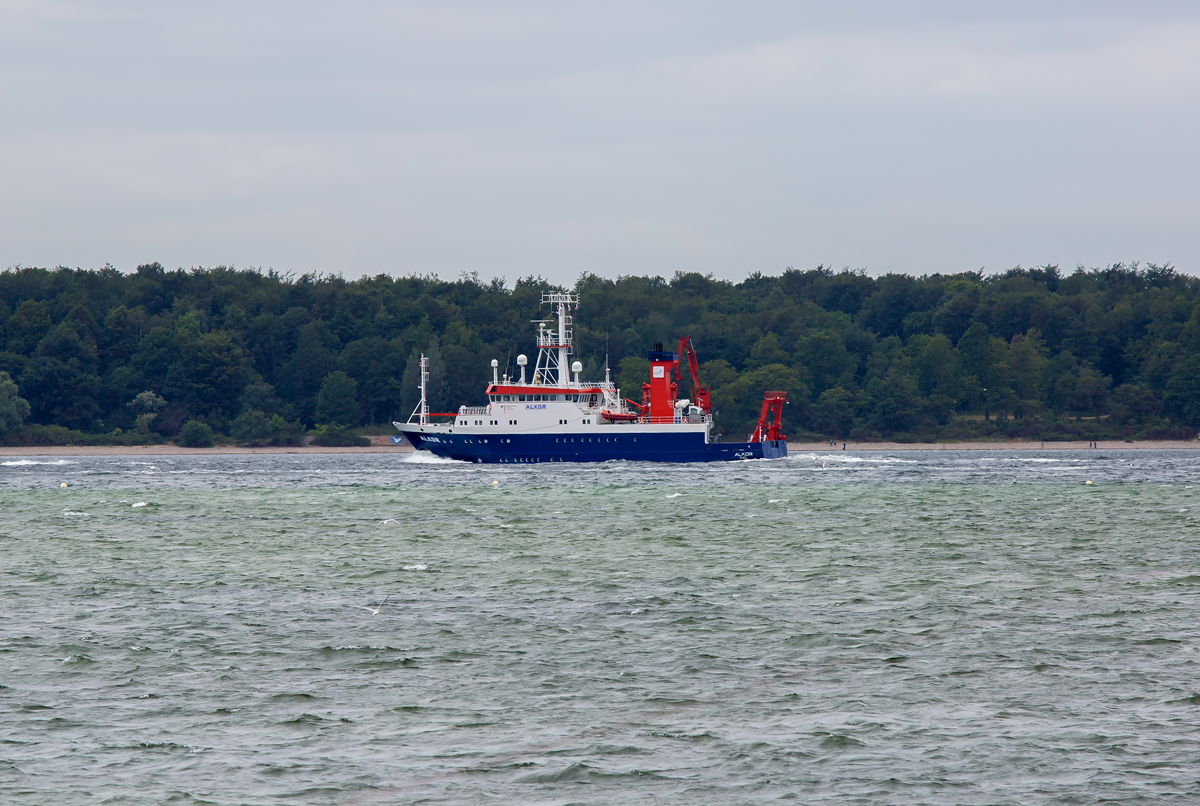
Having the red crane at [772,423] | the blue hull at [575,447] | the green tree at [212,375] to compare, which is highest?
the green tree at [212,375]

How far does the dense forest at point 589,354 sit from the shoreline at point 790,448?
194 centimetres

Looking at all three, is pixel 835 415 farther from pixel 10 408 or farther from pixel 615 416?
pixel 10 408

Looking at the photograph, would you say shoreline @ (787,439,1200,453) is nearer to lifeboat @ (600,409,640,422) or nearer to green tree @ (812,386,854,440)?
green tree @ (812,386,854,440)

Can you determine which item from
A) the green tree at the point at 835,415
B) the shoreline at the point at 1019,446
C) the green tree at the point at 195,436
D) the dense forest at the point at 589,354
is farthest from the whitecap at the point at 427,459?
the green tree at the point at 835,415

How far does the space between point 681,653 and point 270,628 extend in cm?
639

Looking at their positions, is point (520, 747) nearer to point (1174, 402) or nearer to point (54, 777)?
point (54, 777)

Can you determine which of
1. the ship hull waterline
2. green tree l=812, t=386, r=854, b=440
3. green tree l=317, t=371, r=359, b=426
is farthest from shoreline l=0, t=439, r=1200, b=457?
the ship hull waterline

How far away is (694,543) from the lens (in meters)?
32.3

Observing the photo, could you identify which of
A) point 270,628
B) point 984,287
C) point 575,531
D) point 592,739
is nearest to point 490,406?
point 575,531

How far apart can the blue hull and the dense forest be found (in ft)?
154

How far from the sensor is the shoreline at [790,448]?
12131 cm

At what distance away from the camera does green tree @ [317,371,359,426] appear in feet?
436

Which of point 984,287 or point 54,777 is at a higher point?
point 984,287

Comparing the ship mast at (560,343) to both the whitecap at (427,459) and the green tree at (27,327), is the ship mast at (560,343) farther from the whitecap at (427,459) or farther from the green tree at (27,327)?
the green tree at (27,327)
